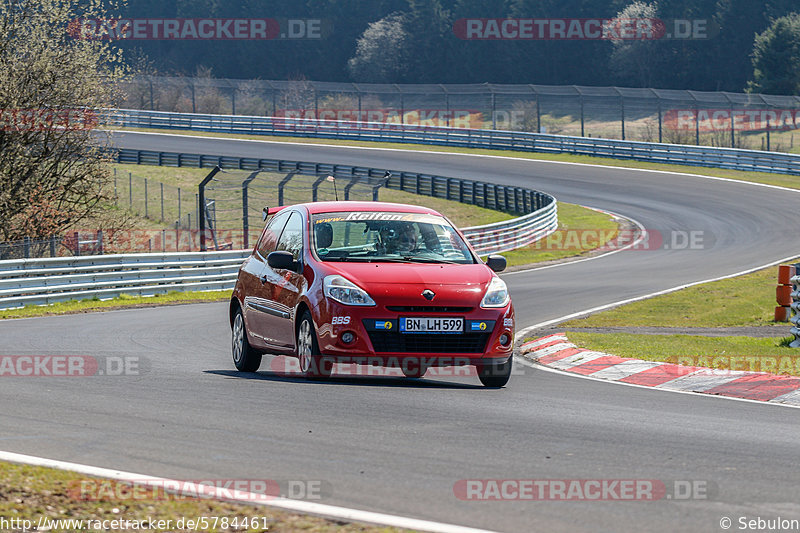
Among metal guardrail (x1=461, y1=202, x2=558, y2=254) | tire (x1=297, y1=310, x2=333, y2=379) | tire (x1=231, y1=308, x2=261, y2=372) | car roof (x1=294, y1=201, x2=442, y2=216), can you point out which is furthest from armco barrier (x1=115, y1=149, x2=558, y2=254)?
tire (x1=297, y1=310, x2=333, y2=379)

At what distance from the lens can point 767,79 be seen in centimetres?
7450

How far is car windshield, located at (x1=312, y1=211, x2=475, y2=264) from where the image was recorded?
10.3 m

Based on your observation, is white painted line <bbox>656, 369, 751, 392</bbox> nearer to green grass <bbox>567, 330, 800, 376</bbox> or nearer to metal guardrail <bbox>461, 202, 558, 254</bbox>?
green grass <bbox>567, 330, 800, 376</bbox>

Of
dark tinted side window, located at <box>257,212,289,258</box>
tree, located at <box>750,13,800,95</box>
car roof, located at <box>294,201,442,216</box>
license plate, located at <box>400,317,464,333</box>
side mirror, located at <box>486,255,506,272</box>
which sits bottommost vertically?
license plate, located at <box>400,317,464,333</box>

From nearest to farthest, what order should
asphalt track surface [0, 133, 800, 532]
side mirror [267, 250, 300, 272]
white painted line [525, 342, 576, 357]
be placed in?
asphalt track surface [0, 133, 800, 532], side mirror [267, 250, 300, 272], white painted line [525, 342, 576, 357]

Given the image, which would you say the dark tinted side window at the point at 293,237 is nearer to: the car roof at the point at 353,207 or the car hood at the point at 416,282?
the car roof at the point at 353,207

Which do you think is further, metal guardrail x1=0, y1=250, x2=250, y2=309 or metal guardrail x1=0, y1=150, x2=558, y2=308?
metal guardrail x1=0, y1=150, x2=558, y2=308

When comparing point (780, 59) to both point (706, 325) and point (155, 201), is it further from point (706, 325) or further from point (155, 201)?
point (706, 325)

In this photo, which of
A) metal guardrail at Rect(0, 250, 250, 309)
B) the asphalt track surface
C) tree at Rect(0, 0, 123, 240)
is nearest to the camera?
the asphalt track surface

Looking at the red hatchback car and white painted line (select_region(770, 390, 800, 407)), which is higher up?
the red hatchback car

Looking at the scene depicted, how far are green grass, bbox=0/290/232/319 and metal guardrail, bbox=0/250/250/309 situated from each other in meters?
0.21

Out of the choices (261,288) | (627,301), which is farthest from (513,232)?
(261,288)

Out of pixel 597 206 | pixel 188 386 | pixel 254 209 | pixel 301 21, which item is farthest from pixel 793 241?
pixel 301 21

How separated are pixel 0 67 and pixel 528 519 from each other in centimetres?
2495
